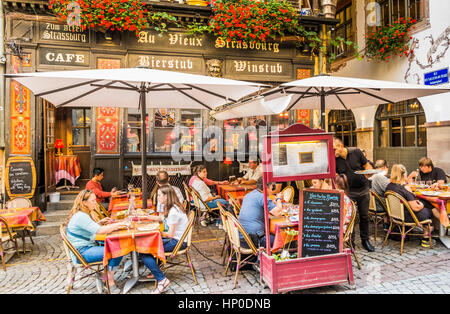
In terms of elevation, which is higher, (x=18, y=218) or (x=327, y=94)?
(x=327, y=94)

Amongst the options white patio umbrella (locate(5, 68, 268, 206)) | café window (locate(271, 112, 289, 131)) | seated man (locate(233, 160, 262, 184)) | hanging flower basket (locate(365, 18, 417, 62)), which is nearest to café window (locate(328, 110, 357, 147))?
hanging flower basket (locate(365, 18, 417, 62))

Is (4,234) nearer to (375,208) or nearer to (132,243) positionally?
(132,243)

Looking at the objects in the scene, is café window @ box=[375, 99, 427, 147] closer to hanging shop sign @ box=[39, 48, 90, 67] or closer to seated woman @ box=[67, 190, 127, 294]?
seated woman @ box=[67, 190, 127, 294]

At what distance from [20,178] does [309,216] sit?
705 cm

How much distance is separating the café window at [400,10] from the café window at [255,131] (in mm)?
5997

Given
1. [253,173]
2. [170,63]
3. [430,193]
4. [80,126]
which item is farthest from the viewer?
[80,126]

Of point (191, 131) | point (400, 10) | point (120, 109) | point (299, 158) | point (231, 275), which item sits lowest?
point (231, 275)

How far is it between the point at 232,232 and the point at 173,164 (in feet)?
15.5

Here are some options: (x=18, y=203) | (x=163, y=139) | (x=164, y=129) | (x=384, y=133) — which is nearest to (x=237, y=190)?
(x=163, y=139)

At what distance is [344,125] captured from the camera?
14477 mm

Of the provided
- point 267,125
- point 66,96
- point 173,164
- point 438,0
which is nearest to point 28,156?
point 66,96

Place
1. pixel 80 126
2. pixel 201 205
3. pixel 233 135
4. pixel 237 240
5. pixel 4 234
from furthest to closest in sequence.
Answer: pixel 80 126 < pixel 233 135 < pixel 201 205 < pixel 4 234 < pixel 237 240

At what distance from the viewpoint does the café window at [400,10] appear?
952 centimetres
